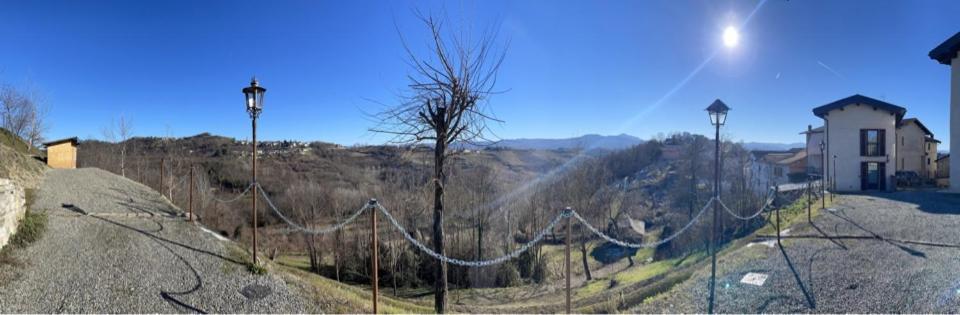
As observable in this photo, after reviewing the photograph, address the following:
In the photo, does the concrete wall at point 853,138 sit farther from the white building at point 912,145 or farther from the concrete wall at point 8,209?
the concrete wall at point 8,209

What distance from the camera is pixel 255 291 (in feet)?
24.0

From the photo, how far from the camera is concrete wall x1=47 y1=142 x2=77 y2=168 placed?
53.1 feet

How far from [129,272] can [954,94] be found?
89.9 ft

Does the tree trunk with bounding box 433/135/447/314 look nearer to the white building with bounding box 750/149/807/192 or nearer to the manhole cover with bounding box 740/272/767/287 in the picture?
the manhole cover with bounding box 740/272/767/287

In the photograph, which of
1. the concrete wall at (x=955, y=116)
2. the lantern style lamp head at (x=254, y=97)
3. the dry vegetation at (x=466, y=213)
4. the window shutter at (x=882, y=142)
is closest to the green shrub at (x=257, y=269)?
the lantern style lamp head at (x=254, y=97)

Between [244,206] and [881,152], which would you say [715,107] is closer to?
[881,152]

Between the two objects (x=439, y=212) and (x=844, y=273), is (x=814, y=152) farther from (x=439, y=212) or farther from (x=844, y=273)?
(x=439, y=212)

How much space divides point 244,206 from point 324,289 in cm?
2659

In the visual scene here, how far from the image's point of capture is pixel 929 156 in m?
29.3

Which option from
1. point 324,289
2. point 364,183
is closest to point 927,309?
point 324,289

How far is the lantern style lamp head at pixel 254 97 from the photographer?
8.05 metres

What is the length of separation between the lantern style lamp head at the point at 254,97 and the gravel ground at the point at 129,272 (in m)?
3.02

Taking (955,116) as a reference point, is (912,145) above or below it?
below

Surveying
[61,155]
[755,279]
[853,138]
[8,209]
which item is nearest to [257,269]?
[8,209]
